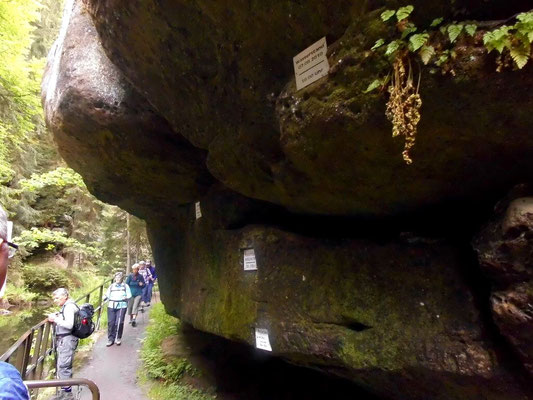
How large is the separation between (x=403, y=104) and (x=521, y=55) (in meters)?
0.60

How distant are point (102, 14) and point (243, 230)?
318 cm

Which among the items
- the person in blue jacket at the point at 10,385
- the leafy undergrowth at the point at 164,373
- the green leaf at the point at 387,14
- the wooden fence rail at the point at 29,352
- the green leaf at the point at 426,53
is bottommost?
the leafy undergrowth at the point at 164,373

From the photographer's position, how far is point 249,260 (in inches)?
190

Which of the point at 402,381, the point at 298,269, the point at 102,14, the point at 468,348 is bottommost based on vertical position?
the point at 402,381

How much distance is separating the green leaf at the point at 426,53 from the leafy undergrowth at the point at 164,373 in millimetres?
6351

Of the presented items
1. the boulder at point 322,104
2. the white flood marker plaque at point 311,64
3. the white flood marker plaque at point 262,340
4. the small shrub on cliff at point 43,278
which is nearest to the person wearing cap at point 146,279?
the small shrub on cliff at point 43,278

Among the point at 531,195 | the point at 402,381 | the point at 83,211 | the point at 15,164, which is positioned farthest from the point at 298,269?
the point at 83,211

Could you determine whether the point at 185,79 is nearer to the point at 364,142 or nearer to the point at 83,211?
the point at 364,142

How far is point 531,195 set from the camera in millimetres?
2459

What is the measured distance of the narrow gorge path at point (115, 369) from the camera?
6773 millimetres

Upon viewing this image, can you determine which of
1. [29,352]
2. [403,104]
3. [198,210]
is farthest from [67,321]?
[403,104]

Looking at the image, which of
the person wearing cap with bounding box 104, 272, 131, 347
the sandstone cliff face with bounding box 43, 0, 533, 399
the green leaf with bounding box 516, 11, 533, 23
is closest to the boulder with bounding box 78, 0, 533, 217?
the sandstone cliff face with bounding box 43, 0, 533, 399

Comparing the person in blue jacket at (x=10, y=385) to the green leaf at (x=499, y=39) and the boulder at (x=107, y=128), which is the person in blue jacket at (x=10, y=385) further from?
the boulder at (x=107, y=128)

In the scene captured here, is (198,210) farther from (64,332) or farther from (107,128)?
(64,332)
